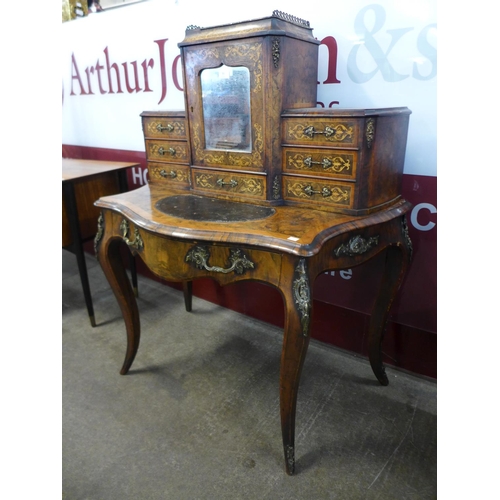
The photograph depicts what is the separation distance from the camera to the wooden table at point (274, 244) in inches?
44.4

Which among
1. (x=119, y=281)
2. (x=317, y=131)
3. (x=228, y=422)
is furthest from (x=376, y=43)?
(x=228, y=422)

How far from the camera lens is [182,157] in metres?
1.70

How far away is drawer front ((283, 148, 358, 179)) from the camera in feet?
4.04

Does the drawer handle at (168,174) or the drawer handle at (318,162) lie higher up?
the drawer handle at (318,162)

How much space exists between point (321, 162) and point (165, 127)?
2.53 ft

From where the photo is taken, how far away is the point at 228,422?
1612mm

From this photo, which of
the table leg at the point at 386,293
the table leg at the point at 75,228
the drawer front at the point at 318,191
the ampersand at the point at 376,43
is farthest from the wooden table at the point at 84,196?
the table leg at the point at 386,293

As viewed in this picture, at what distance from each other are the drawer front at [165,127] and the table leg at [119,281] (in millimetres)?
501

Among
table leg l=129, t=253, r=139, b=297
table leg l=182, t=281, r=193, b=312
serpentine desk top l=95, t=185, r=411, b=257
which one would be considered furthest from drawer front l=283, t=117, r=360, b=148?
table leg l=129, t=253, r=139, b=297

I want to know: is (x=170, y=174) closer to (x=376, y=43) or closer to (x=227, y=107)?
(x=227, y=107)

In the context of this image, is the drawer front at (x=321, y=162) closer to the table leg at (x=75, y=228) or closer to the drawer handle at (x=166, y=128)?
the drawer handle at (x=166, y=128)

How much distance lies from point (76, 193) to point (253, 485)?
1.69 metres
